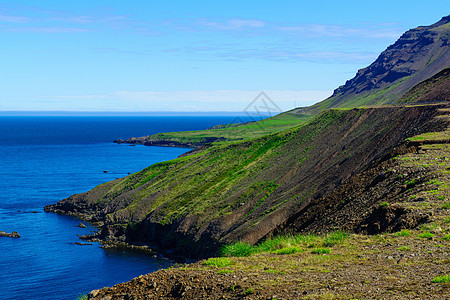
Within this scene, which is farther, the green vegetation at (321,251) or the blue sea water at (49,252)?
the blue sea water at (49,252)

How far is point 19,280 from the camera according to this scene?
55.7m

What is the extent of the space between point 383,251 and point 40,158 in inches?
7391

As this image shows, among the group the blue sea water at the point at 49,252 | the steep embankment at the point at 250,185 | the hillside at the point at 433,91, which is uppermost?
the hillside at the point at 433,91

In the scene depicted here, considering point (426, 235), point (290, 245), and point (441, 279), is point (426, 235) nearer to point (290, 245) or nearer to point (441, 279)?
point (441, 279)

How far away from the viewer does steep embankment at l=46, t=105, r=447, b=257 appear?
2092 inches

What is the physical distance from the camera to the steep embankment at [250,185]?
53125 mm

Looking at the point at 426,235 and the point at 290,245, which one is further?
the point at 290,245

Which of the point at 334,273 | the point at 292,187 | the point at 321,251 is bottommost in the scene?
the point at 292,187

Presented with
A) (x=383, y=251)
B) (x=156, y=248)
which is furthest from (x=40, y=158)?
(x=383, y=251)

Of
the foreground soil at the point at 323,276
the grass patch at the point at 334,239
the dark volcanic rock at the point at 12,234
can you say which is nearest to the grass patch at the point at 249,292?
the foreground soil at the point at 323,276

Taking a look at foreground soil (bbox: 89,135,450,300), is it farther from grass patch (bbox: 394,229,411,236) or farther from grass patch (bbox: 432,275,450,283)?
grass patch (bbox: 432,275,450,283)

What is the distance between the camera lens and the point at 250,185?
2766 inches

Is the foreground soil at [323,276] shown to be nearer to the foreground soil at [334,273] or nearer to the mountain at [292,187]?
the foreground soil at [334,273]

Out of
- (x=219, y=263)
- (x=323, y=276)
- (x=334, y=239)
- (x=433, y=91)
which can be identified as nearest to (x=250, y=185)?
(x=433, y=91)
